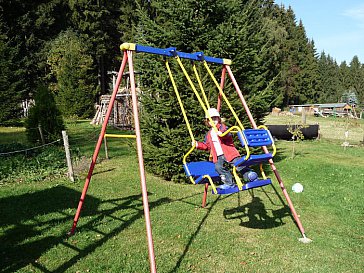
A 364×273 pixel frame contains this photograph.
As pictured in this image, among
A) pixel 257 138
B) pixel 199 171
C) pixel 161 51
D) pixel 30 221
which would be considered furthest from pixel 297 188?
pixel 30 221

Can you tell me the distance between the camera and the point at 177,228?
5.87 metres

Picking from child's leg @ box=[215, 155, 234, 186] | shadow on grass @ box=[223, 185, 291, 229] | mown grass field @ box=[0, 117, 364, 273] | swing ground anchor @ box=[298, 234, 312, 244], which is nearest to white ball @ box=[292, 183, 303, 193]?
mown grass field @ box=[0, 117, 364, 273]

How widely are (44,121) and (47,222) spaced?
26.3 ft

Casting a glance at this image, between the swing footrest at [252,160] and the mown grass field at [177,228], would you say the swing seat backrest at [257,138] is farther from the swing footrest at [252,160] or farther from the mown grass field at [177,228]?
the mown grass field at [177,228]

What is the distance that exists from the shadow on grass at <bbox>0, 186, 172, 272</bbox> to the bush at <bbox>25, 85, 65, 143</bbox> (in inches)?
220

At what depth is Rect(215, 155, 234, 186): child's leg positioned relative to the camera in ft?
16.7

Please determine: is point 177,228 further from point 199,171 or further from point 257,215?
point 257,215

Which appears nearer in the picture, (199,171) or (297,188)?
(199,171)

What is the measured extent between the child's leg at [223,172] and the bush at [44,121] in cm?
964

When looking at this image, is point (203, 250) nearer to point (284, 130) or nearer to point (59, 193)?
point (59, 193)

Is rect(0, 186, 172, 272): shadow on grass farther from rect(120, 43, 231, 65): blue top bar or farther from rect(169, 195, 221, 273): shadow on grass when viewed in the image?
rect(120, 43, 231, 65): blue top bar

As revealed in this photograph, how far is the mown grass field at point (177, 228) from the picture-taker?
4.66m

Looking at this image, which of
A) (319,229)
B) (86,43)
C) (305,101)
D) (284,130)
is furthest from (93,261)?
(305,101)

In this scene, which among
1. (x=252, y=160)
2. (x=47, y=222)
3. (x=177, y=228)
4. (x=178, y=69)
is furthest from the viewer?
(x=178, y=69)
